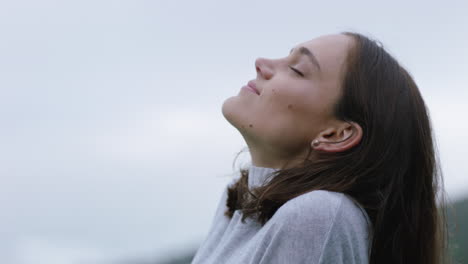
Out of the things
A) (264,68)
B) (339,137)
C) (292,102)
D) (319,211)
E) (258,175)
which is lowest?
(258,175)

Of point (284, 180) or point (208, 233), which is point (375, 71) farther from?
point (208, 233)

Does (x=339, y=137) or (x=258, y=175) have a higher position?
(x=339, y=137)

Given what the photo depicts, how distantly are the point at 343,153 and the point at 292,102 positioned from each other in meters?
0.32

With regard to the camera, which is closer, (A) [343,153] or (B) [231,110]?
(A) [343,153]

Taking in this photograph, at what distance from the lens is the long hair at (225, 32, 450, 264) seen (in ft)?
6.59

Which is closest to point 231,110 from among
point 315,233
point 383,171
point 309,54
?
point 309,54

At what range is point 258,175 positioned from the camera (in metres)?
2.40

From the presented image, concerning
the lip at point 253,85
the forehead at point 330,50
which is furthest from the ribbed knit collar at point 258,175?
the forehead at point 330,50

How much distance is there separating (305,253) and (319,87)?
2.65 ft

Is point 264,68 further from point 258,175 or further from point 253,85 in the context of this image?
point 258,175

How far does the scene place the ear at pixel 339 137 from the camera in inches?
83.0

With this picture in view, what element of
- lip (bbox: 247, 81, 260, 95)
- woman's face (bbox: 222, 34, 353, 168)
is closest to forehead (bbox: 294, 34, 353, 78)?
woman's face (bbox: 222, 34, 353, 168)

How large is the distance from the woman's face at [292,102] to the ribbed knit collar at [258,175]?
51mm

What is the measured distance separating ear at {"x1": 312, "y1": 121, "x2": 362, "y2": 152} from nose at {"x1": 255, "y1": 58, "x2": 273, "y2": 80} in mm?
419
